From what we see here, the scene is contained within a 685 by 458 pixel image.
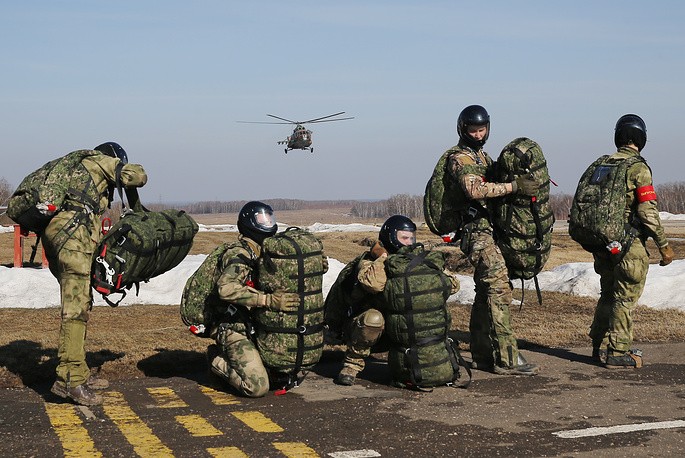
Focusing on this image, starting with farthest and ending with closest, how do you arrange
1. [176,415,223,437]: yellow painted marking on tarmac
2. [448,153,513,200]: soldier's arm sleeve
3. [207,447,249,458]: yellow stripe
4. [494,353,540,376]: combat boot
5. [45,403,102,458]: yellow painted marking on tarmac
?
1. [494,353,540,376]: combat boot
2. [448,153,513,200]: soldier's arm sleeve
3. [176,415,223,437]: yellow painted marking on tarmac
4. [45,403,102,458]: yellow painted marking on tarmac
5. [207,447,249,458]: yellow stripe

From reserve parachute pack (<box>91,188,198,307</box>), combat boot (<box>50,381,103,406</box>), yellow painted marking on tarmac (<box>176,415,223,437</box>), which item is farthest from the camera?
reserve parachute pack (<box>91,188,198,307</box>)

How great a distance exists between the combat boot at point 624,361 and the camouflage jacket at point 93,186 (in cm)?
492

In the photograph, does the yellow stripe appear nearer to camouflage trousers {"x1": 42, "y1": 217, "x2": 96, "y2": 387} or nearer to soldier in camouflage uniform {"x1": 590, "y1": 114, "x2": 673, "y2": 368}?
camouflage trousers {"x1": 42, "y1": 217, "x2": 96, "y2": 387}

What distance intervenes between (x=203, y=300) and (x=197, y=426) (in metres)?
1.63

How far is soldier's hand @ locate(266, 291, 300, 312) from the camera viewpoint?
25.0ft

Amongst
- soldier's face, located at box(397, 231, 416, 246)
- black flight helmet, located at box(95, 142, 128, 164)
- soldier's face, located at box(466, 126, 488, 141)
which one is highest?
soldier's face, located at box(466, 126, 488, 141)

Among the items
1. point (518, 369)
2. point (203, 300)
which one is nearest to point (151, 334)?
point (203, 300)

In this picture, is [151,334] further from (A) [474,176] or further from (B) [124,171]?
(A) [474,176]

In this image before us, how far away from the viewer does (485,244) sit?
343 inches

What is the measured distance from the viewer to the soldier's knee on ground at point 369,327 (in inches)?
318

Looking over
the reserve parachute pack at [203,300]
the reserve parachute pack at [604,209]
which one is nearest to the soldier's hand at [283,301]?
the reserve parachute pack at [203,300]

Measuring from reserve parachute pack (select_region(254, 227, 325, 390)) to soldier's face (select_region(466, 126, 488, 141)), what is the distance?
2165 mm

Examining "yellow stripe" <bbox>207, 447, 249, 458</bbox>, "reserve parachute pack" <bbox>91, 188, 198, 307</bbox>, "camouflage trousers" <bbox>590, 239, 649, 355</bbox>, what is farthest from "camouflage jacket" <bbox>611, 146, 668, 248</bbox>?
"yellow stripe" <bbox>207, 447, 249, 458</bbox>

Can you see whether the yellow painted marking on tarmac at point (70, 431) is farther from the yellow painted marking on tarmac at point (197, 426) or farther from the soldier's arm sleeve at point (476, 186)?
the soldier's arm sleeve at point (476, 186)
